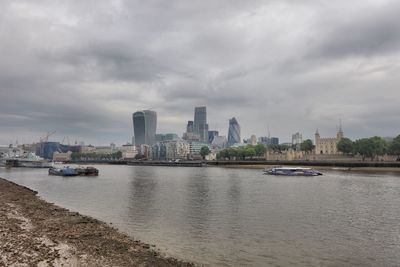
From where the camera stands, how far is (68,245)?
87.4 ft

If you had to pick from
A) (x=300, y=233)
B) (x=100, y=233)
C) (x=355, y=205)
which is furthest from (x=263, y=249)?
(x=355, y=205)

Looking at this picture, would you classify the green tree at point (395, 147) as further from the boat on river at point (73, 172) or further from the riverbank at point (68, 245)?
the riverbank at point (68, 245)

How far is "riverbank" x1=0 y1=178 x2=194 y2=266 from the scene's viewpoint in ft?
74.1

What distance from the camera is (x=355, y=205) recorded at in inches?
2068

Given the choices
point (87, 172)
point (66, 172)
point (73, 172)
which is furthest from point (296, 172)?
point (66, 172)

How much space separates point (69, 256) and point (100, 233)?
8081mm

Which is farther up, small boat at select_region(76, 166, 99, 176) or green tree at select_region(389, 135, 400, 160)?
green tree at select_region(389, 135, 400, 160)

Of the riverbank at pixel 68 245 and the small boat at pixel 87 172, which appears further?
the small boat at pixel 87 172

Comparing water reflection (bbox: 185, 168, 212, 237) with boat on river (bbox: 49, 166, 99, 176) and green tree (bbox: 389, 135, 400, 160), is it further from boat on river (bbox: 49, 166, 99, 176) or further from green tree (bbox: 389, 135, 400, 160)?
green tree (bbox: 389, 135, 400, 160)

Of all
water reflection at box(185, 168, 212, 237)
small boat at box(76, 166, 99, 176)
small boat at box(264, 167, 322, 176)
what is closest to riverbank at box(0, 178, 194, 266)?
water reflection at box(185, 168, 212, 237)

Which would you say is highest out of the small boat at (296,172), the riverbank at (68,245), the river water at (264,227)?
the small boat at (296,172)

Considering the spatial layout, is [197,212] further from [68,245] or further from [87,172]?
[87,172]

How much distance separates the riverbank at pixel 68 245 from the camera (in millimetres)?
22578

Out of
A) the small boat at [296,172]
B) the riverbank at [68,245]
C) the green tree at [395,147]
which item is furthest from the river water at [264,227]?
the green tree at [395,147]
